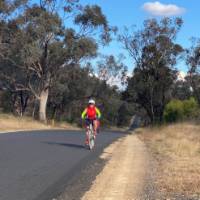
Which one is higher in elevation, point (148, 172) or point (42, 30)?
point (42, 30)

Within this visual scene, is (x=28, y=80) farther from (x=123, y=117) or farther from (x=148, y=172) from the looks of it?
(x=123, y=117)

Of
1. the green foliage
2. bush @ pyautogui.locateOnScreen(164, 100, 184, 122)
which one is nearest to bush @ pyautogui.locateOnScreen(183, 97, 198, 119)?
the green foliage

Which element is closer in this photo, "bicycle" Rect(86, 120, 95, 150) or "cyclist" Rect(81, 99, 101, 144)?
"bicycle" Rect(86, 120, 95, 150)

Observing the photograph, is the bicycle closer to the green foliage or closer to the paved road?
the paved road

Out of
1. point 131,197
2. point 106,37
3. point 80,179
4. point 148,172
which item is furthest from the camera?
point 106,37

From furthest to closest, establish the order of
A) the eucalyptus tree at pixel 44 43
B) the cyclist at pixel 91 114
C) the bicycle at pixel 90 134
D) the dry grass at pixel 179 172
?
the eucalyptus tree at pixel 44 43 < the cyclist at pixel 91 114 < the bicycle at pixel 90 134 < the dry grass at pixel 179 172

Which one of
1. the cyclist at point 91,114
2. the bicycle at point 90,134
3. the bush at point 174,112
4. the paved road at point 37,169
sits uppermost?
the bush at point 174,112

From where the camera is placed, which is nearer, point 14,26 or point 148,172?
point 148,172

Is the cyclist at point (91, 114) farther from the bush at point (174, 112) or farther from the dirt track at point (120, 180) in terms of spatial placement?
the bush at point (174, 112)

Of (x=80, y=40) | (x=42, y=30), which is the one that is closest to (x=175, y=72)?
(x=80, y=40)

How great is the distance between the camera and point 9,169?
1302cm

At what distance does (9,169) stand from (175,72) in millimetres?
56141

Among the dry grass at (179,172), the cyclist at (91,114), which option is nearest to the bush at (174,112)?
the dry grass at (179,172)

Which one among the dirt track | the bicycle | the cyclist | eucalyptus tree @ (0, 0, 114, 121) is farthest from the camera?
eucalyptus tree @ (0, 0, 114, 121)
